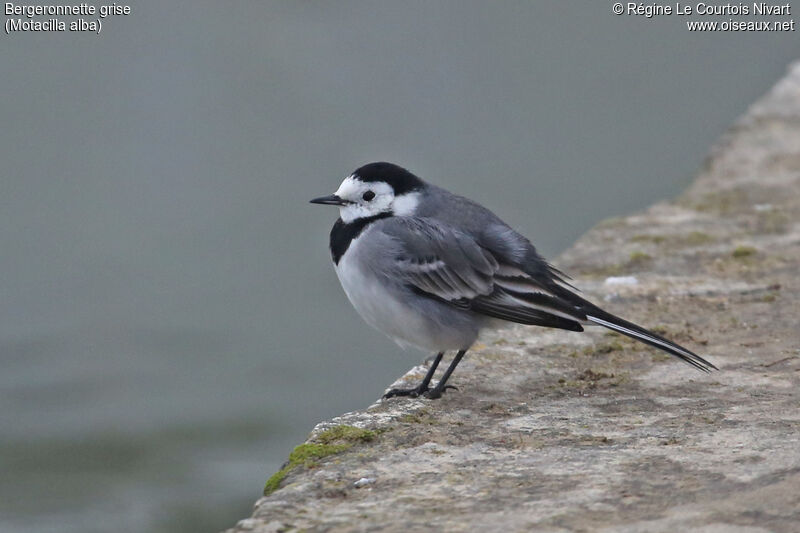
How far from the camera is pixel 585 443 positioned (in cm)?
410

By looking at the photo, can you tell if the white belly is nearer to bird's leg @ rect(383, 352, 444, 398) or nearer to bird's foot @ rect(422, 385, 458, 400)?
bird's leg @ rect(383, 352, 444, 398)

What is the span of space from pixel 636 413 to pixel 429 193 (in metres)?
1.59

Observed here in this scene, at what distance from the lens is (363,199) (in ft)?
18.2

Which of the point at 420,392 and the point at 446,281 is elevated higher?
the point at 446,281

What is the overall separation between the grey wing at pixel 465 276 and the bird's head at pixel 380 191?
0.79 ft

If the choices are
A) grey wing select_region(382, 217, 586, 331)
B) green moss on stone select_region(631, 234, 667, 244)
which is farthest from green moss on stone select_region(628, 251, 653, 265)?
grey wing select_region(382, 217, 586, 331)

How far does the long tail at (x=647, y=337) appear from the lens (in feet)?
15.6

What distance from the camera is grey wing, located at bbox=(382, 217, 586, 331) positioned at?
5.05 m

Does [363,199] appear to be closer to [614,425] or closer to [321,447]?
[321,447]

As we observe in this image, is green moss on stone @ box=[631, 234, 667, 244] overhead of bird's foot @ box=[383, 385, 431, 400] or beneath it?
overhead

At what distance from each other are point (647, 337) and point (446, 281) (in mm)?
929

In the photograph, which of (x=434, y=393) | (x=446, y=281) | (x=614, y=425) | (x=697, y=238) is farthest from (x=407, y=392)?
(x=697, y=238)

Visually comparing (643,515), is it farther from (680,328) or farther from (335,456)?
(680,328)

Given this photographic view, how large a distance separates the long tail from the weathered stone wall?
4.7 inches
